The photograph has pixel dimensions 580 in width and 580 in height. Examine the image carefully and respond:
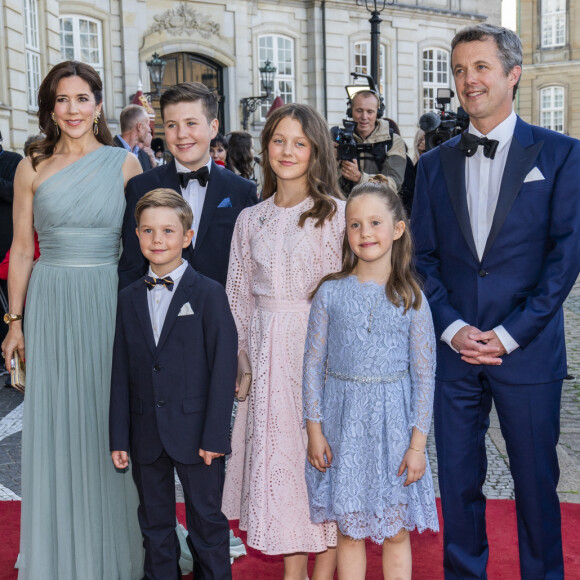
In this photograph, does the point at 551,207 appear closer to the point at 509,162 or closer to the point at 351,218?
the point at 509,162

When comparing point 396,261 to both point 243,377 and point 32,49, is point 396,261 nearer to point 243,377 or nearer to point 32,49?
point 243,377

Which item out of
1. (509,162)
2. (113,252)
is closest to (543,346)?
(509,162)

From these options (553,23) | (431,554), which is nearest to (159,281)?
(431,554)

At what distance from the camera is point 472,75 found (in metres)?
2.81

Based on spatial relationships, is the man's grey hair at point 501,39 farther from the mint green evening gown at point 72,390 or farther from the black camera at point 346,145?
the black camera at point 346,145

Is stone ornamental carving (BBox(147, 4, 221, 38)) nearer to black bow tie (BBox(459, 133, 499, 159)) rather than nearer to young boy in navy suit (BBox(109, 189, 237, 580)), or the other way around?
young boy in navy suit (BBox(109, 189, 237, 580))

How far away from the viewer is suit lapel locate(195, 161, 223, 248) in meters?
3.28

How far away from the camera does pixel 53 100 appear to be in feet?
10.6

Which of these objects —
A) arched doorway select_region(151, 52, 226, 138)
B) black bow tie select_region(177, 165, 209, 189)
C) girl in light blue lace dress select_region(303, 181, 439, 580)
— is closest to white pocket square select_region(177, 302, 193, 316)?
girl in light blue lace dress select_region(303, 181, 439, 580)

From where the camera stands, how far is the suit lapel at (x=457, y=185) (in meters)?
2.88

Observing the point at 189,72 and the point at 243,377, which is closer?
the point at 243,377

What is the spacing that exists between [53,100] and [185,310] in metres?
1.08

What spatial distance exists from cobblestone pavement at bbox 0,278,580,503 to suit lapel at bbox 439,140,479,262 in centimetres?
197

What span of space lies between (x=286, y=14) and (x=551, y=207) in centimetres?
1965
